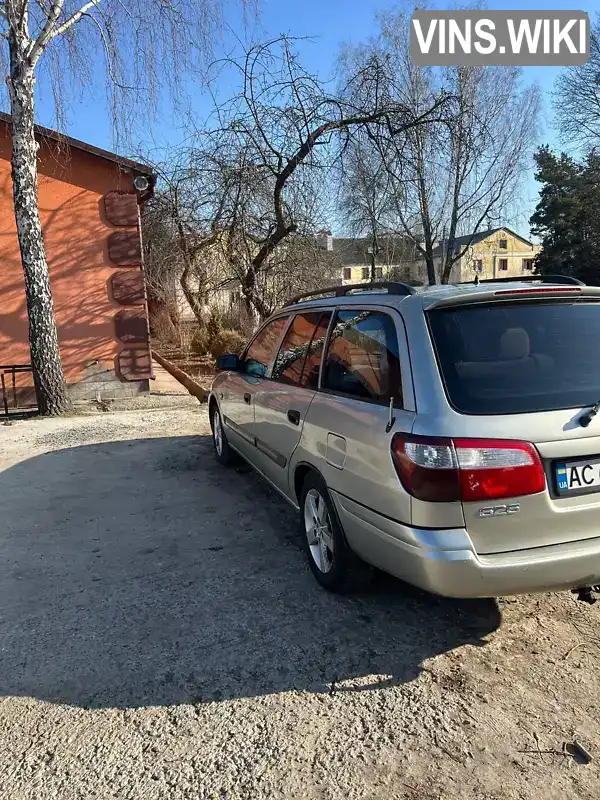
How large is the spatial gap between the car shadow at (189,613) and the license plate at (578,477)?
0.96 meters

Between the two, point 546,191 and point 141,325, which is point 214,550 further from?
point 546,191

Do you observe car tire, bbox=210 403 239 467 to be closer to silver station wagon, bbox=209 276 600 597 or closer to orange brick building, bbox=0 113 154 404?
silver station wagon, bbox=209 276 600 597

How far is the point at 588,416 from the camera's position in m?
2.46

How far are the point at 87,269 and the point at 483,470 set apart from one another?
9.86m

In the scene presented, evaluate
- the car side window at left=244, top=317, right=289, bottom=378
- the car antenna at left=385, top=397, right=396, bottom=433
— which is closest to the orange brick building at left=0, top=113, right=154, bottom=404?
the car side window at left=244, top=317, right=289, bottom=378

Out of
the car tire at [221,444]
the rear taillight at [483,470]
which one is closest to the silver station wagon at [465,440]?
the rear taillight at [483,470]

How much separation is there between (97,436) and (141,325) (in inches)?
145

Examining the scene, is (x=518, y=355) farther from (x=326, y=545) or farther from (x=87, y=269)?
(x=87, y=269)

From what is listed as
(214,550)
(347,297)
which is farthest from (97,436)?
(347,297)

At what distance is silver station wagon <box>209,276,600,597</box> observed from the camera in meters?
2.39

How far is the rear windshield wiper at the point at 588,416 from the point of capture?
245 cm

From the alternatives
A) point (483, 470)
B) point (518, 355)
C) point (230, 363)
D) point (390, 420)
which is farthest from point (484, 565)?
point (230, 363)

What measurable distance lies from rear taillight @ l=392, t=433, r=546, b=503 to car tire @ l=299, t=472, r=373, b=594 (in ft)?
2.97

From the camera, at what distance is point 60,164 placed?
1022cm
